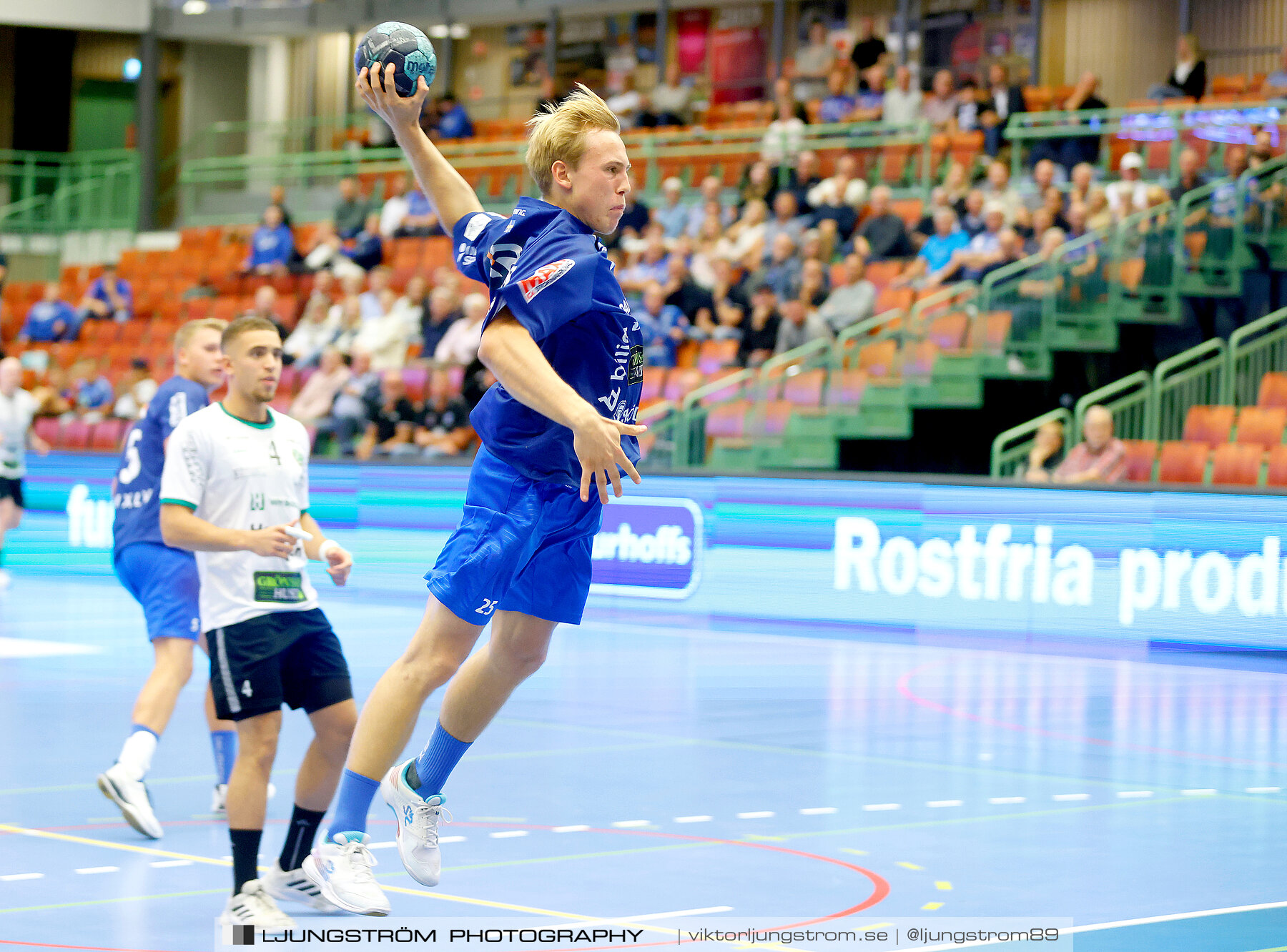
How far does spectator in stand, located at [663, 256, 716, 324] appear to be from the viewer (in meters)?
17.9

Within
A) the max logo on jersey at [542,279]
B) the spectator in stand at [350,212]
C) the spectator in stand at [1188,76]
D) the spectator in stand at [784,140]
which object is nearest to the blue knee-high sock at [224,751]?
the max logo on jersey at [542,279]

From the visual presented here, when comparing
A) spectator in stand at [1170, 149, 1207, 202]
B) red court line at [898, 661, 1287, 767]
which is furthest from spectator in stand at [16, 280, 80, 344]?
red court line at [898, 661, 1287, 767]

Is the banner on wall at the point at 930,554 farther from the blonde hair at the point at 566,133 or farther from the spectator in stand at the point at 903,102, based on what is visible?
the blonde hair at the point at 566,133

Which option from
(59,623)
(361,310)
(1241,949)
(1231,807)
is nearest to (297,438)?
(1241,949)

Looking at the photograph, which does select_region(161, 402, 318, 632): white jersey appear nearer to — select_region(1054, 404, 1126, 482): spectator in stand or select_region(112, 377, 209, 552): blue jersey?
select_region(112, 377, 209, 552): blue jersey

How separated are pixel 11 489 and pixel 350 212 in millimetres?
7977

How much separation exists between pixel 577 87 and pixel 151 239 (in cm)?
2546

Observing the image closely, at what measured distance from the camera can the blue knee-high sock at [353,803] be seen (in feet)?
16.0

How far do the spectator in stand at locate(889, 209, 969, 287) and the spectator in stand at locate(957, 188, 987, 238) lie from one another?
0.07m

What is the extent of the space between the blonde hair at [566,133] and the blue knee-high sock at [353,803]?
167 cm

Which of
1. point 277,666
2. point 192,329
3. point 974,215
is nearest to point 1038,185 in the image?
point 974,215

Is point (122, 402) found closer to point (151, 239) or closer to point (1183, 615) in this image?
point (151, 239)

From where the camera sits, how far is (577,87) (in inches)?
201

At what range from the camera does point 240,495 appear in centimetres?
568
